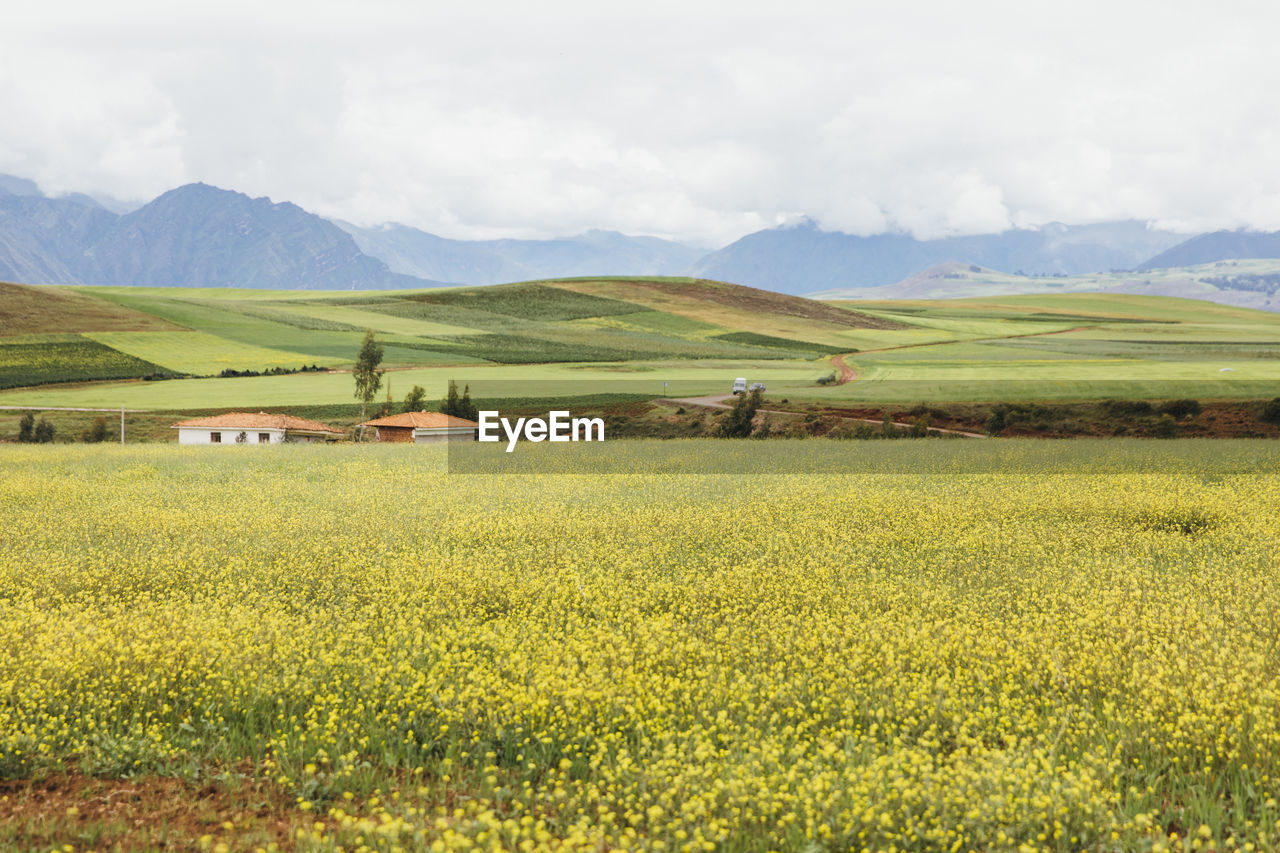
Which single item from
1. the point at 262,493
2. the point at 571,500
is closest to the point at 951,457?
the point at 571,500

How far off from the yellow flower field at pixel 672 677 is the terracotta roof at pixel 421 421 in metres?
45.5

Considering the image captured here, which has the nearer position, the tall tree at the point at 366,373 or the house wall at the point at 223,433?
the house wall at the point at 223,433

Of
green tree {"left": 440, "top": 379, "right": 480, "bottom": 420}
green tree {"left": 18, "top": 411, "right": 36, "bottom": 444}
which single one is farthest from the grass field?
green tree {"left": 440, "top": 379, "right": 480, "bottom": 420}

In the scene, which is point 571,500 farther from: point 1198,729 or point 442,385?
point 442,385

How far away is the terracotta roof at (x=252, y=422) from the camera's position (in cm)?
5975

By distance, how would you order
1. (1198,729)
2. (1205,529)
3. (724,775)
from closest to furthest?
(724,775)
(1198,729)
(1205,529)

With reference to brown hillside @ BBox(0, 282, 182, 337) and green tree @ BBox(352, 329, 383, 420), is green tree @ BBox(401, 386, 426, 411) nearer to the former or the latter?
green tree @ BBox(352, 329, 383, 420)

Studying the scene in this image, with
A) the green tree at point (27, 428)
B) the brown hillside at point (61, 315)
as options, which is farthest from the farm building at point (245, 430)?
the brown hillside at point (61, 315)

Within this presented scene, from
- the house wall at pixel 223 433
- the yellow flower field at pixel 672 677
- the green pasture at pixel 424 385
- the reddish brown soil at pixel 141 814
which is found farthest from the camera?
the green pasture at pixel 424 385

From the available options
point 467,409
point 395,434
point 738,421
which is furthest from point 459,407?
point 738,421

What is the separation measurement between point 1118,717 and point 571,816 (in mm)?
4700

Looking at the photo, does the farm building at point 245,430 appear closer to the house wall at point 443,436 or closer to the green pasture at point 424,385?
the green pasture at point 424,385

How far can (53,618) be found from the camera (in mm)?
8820

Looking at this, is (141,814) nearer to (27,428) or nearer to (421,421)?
(421,421)
